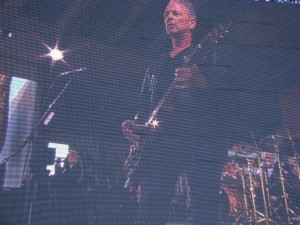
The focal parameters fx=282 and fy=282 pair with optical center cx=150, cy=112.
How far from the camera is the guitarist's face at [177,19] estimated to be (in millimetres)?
2469

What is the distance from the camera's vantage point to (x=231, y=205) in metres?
2.20

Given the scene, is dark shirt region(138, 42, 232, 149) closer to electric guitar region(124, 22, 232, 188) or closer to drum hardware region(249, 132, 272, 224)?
electric guitar region(124, 22, 232, 188)

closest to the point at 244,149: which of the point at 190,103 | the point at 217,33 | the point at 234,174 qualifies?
the point at 234,174

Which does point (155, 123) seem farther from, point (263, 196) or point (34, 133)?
point (263, 196)

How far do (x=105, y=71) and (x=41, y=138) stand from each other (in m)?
0.68

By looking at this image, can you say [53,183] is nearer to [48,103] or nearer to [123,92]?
[48,103]

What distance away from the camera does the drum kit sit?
6.95ft

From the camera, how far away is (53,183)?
66.6 inches

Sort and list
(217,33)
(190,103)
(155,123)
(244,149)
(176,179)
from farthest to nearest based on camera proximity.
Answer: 1. (217,33)
2. (244,149)
3. (190,103)
4. (155,123)
5. (176,179)

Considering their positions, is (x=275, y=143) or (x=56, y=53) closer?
(x=56, y=53)

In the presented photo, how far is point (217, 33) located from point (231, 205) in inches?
57.0

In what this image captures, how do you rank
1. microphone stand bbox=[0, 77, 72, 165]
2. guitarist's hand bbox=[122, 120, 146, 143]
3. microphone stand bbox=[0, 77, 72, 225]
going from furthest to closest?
guitarist's hand bbox=[122, 120, 146, 143]
microphone stand bbox=[0, 77, 72, 165]
microphone stand bbox=[0, 77, 72, 225]

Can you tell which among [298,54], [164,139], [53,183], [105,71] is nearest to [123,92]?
[105,71]

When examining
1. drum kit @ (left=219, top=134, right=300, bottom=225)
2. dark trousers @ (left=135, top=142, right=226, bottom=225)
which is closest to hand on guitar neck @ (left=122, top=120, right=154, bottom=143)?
dark trousers @ (left=135, top=142, right=226, bottom=225)
